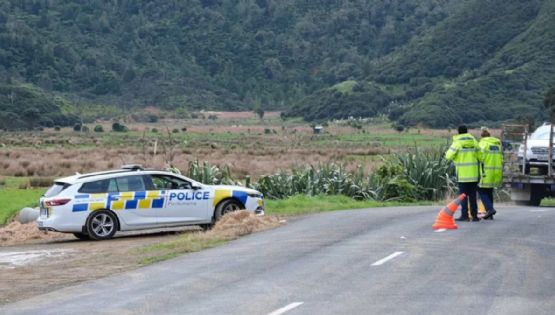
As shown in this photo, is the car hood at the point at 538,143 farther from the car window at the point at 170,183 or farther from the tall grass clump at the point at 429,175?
the car window at the point at 170,183

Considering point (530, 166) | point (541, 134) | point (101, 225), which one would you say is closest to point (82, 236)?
point (101, 225)

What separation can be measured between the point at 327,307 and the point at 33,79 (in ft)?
495

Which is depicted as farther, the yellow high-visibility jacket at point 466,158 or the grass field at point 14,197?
the grass field at point 14,197

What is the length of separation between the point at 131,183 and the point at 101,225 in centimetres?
107

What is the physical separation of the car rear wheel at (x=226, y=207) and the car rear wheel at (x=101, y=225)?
2225 mm

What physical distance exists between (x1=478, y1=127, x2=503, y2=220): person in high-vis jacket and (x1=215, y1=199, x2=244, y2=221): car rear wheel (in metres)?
5.17

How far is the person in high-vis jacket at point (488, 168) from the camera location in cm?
2275

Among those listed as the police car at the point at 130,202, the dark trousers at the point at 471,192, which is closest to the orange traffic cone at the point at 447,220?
the dark trousers at the point at 471,192

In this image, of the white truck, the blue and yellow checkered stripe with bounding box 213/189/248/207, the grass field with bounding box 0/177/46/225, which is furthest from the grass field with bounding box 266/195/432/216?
the grass field with bounding box 0/177/46/225

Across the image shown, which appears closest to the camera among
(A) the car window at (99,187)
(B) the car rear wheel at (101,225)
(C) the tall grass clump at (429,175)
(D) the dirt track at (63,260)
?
(D) the dirt track at (63,260)

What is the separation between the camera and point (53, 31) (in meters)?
174

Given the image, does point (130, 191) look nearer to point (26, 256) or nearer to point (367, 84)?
point (26, 256)

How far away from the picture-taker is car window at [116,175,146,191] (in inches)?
935

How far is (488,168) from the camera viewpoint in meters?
22.8
